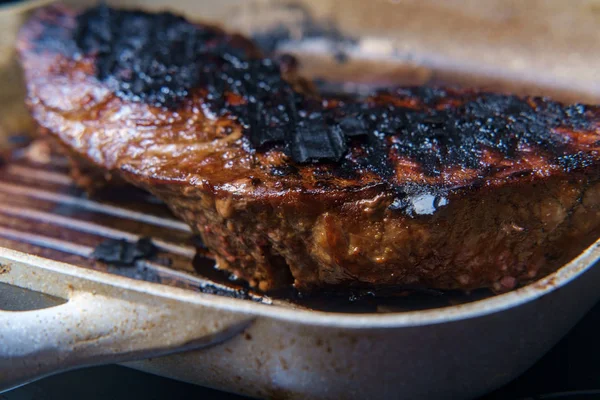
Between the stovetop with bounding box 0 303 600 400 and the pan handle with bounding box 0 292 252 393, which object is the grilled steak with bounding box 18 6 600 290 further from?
the pan handle with bounding box 0 292 252 393

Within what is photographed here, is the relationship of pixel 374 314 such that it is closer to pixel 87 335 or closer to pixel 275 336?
pixel 275 336

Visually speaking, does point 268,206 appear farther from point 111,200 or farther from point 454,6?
point 454,6

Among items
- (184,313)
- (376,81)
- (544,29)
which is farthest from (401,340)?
(544,29)

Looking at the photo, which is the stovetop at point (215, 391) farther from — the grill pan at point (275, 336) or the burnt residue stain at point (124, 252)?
the burnt residue stain at point (124, 252)

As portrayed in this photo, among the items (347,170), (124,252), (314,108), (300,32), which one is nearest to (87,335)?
(124,252)

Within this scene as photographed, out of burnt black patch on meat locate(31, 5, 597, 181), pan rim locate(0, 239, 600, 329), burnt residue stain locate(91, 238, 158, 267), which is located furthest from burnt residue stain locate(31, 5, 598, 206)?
burnt residue stain locate(91, 238, 158, 267)
